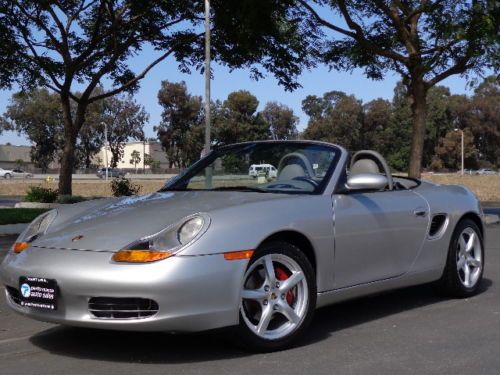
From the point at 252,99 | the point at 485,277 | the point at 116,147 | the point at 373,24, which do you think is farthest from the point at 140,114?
the point at 485,277

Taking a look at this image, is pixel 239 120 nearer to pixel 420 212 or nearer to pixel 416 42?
pixel 416 42

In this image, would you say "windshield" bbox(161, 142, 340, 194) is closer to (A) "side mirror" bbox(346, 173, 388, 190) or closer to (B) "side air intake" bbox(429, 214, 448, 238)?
(A) "side mirror" bbox(346, 173, 388, 190)

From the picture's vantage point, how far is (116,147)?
82.6 meters

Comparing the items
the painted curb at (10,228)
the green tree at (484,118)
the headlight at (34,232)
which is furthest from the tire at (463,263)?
the green tree at (484,118)

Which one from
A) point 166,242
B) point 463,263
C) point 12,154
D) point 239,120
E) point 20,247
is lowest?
point 463,263

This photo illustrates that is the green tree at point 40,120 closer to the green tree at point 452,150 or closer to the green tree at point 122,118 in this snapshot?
the green tree at point 122,118

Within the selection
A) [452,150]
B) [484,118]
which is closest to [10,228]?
[452,150]

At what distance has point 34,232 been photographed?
467 centimetres

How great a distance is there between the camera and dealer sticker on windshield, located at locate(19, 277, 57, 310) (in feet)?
12.9

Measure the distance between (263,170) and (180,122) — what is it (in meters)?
79.3

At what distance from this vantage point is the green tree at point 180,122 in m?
82.0

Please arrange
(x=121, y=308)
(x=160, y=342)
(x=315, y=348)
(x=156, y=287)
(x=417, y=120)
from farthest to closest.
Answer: (x=417, y=120) → (x=160, y=342) → (x=315, y=348) → (x=121, y=308) → (x=156, y=287)

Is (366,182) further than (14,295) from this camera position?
Yes

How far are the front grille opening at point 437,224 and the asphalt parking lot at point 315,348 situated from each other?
65cm
